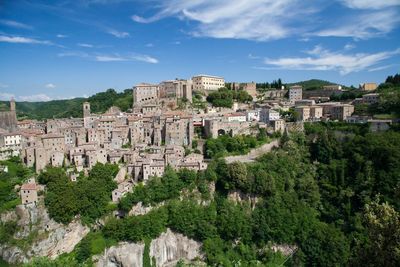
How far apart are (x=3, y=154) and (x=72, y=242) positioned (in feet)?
44.6

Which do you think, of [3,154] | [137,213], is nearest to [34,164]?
[3,154]

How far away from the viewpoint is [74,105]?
98500 mm

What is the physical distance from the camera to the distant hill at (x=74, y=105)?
5797 centimetres

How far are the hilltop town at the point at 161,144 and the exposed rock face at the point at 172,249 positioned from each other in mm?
100

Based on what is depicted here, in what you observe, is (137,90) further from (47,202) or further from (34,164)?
(47,202)

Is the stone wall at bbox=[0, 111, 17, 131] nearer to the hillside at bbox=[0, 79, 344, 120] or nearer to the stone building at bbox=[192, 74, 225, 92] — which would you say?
the hillside at bbox=[0, 79, 344, 120]

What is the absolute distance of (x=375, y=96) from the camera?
47.7m

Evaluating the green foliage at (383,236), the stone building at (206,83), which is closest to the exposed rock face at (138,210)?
the green foliage at (383,236)

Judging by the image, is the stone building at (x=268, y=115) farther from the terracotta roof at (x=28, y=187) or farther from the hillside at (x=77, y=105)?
the terracotta roof at (x=28, y=187)

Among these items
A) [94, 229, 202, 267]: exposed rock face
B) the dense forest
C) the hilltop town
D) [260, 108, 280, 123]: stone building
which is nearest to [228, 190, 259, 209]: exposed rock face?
the hilltop town

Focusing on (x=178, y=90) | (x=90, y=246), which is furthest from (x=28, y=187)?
(x=178, y=90)

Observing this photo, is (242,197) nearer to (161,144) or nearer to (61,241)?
(161,144)

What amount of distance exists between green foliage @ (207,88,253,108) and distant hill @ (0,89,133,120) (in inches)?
532

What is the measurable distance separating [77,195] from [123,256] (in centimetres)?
697
